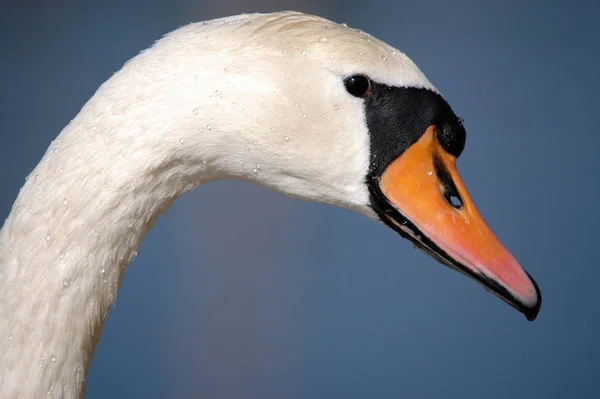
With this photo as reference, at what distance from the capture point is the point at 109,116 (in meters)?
0.79

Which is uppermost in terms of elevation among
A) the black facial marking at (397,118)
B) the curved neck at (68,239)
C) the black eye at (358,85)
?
the black eye at (358,85)

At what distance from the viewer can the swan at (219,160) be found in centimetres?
79

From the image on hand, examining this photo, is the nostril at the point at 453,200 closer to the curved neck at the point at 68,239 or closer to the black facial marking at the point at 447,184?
the black facial marking at the point at 447,184

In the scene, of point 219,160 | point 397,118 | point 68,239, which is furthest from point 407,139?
point 68,239

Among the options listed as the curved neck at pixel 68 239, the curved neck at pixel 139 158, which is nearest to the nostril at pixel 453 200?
the curved neck at pixel 139 158

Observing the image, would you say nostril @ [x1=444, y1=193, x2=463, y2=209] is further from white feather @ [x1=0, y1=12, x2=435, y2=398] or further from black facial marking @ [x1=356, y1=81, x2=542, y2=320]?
white feather @ [x1=0, y1=12, x2=435, y2=398]

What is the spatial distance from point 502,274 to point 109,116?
50 cm

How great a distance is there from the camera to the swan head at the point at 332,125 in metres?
0.79

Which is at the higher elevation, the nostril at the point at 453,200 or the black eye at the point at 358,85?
the black eye at the point at 358,85

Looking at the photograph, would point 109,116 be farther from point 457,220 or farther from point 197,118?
point 457,220

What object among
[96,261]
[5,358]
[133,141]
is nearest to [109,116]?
[133,141]

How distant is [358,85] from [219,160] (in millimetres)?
190

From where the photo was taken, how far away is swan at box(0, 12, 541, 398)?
2.60ft

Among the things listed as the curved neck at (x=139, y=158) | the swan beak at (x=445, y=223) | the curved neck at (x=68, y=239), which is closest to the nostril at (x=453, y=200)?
the swan beak at (x=445, y=223)
